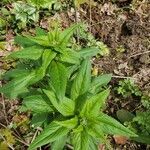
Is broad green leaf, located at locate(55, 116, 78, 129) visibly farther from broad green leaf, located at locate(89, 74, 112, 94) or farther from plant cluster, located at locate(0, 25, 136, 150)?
broad green leaf, located at locate(89, 74, 112, 94)

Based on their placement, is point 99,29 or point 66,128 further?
point 99,29

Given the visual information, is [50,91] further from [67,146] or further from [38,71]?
[67,146]

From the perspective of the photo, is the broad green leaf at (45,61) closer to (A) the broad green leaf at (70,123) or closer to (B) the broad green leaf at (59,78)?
(B) the broad green leaf at (59,78)

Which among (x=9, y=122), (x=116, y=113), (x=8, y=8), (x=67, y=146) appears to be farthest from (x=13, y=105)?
(x=8, y=8)

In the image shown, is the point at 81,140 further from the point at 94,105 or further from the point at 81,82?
the point at 81,82

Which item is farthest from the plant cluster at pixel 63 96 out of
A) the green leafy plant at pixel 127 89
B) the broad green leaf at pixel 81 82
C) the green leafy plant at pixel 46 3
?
the green leafy plant at pixel 46 3

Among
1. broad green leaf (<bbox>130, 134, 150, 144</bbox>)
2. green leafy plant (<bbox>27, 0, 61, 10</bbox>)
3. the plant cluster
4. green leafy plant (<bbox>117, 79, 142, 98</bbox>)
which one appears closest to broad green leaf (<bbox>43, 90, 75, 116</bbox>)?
the plant cluster
